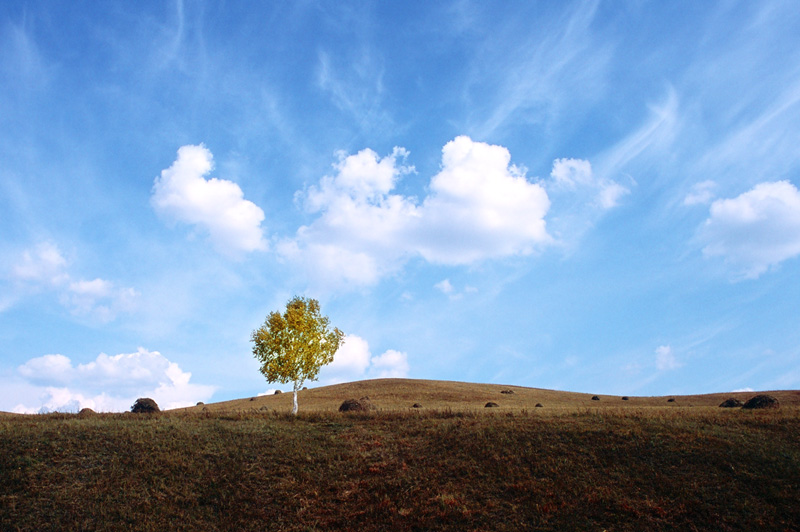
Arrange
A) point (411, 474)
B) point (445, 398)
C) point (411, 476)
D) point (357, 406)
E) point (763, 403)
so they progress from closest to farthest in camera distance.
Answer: point (411, 476) → point (411, 474) → point (763, 403) → point (357, 406) → point (445, 398)

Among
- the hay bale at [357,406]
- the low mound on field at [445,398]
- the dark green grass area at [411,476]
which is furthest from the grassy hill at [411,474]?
the low mound on field at [445,398]

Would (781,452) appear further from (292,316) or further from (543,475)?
(292,316)

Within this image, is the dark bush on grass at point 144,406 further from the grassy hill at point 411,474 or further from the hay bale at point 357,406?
the hay bale at point 357,406

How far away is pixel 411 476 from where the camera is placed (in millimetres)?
21906

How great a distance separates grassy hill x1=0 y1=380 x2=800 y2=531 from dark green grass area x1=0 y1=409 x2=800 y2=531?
3.0 inches

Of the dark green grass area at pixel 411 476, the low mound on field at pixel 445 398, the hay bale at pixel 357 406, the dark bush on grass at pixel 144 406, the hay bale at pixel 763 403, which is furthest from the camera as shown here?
the low mound on field at pixel 445 398

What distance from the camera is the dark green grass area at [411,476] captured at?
1842cm

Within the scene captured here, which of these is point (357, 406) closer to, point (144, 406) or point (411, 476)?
point (411, 476)

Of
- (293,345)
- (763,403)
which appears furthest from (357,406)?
(763,403)

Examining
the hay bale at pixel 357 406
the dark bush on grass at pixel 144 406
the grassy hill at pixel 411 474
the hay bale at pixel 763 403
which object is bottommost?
the grassy hill at pixel 411 474

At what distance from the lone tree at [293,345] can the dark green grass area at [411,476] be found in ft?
56.1

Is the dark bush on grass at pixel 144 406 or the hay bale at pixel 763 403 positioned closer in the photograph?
the hay bale at pixel 763 403

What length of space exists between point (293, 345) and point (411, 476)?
88.6 feet

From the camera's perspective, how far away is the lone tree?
4634 centimetres
